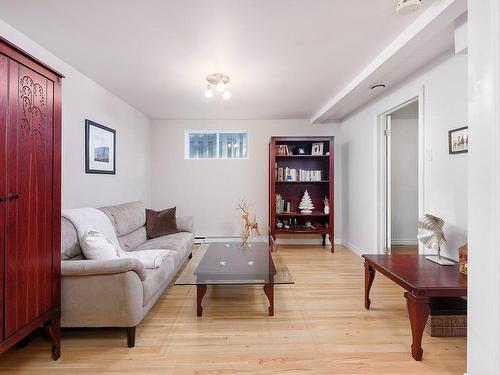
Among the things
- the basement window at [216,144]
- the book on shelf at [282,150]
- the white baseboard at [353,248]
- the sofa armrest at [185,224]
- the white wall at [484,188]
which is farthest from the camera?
the basement window at [216,144]

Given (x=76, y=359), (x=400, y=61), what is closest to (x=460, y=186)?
(x=400, y=61)

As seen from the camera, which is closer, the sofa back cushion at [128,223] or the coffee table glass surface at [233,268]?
the coffee table glass surface at [233,268]

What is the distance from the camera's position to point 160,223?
3885 millimetres

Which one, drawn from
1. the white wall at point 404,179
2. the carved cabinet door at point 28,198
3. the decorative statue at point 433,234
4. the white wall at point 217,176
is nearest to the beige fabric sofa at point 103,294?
the carved cabinet door at point 28,198

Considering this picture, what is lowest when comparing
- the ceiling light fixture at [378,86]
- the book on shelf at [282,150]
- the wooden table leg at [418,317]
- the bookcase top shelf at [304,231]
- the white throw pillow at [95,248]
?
the wooden table leg at [418,317]

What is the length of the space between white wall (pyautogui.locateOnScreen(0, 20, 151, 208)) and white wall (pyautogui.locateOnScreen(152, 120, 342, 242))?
1.36 feet

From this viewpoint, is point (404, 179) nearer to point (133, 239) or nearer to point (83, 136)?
point (133, 239)

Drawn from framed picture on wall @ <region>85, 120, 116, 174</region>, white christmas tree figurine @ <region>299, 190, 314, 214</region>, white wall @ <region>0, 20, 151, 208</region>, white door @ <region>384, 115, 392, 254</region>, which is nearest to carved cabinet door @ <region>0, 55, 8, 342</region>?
white wall @ <region>0, 20, 151, 208</region>

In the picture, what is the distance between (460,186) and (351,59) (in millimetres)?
1527

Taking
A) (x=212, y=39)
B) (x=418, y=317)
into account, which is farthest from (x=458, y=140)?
(x=212, y=39)

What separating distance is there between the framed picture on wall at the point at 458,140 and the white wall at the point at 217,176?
267cm

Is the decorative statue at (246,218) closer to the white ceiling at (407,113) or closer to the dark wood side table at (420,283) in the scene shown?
the dark wood side table at (420,283)

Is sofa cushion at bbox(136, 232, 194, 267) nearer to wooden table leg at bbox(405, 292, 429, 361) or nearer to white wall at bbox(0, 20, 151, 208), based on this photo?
white wall at bbox(0, 20, 151, 208)

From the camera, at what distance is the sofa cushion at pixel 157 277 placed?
2089mm
